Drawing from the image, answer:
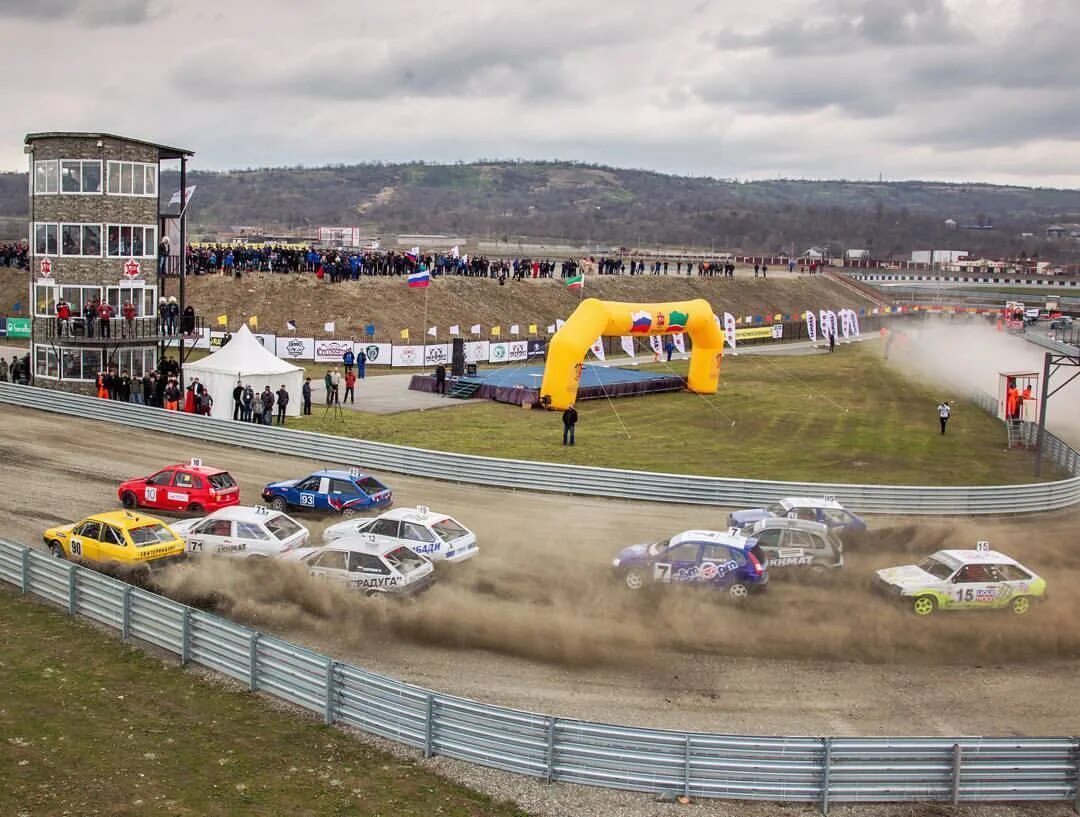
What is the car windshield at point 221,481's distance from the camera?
2653cm

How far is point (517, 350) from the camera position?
6041 cm

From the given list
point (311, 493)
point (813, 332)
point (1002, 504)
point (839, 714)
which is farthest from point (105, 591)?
point (813, 332)

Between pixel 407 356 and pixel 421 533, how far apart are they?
34.8 m

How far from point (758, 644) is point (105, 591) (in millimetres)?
10921

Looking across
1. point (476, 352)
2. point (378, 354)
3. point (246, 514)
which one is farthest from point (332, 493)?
point (476, 352)

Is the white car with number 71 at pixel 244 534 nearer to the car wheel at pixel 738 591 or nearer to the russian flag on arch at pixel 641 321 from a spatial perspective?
the car wheel at pixel 738 591

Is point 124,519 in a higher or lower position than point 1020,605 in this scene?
higher

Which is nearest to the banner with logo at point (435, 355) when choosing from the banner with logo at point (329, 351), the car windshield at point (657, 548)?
the banner with logo at point (329, 351)

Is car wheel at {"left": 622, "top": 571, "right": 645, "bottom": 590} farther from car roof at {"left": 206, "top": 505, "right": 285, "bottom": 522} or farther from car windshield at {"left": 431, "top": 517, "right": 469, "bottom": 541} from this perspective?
car roof at {"left": 206, "top": 505, "right": 285, "bottom": 522}

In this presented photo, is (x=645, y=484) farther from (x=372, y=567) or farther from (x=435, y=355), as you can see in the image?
(x=435, y=355)

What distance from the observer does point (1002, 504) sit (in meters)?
29.0

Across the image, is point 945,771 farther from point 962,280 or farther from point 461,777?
point 962,280

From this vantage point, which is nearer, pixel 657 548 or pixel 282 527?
pixel 657 548

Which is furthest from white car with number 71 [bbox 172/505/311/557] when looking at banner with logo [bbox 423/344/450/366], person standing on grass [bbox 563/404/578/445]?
banner with logo [bbox 423/344/450/366]
